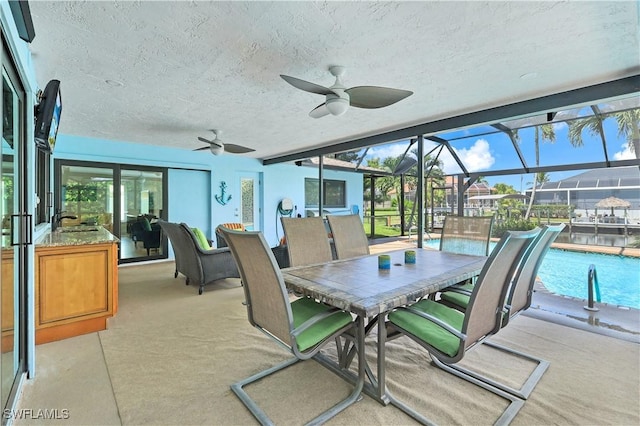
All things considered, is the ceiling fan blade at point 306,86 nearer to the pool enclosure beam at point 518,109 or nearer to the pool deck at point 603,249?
the pool enclosure beam at point 518,109

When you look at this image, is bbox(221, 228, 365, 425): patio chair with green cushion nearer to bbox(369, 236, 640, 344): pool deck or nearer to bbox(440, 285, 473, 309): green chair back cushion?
bbox(440, 285, 473, 309): green chair back cushion

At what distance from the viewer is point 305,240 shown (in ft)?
9.35

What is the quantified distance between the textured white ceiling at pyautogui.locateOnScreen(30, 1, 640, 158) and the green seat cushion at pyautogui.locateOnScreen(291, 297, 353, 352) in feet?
6.28

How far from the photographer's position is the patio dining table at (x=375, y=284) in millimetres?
1634

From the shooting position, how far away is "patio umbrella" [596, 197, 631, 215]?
184 inches

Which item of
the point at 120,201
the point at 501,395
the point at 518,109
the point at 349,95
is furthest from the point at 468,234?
the point at 120,201

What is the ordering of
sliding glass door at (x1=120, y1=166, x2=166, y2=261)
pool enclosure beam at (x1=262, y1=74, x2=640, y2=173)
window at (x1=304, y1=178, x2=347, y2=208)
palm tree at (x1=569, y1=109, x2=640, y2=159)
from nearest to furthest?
pool enclosure beam at (x1=262, y1=74, x2=640, y2=173) < palm tree at (x1=569, y1=109, x2=640, y2=159) < sliding glass door at (x1=120, y1=166, x2=166, y2=261) < window at (x1=304, y1=178, x2=347, y2=208)

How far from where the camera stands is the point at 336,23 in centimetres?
195

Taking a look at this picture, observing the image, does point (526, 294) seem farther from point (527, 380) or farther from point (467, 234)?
point (467, 234)

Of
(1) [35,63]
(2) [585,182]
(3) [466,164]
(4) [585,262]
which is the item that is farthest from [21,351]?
(4) [585,262]

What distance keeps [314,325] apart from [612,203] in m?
5.78

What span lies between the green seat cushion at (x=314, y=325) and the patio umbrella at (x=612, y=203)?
543cm

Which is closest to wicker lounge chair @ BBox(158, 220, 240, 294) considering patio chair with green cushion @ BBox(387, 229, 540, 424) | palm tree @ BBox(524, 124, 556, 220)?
patio chair with green cushion @ BBox(387, 229, 540, 424)

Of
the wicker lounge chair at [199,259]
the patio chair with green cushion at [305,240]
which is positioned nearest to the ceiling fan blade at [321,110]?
the patio chair with green cushion at [305,240]
